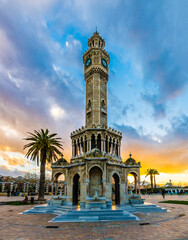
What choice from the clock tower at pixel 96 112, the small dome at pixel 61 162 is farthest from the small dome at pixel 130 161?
the small dome at pixel 61 162

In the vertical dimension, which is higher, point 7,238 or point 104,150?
point 104,150

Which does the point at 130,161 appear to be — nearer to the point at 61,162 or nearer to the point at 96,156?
the point at 96,156

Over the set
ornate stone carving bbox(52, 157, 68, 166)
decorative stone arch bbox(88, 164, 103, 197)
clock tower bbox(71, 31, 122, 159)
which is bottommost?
decorative stone arch bbox(88, 164, 103, 197)

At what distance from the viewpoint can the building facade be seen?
2609 centimetres

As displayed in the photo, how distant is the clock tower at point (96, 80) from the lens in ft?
108

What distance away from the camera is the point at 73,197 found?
28.2 m

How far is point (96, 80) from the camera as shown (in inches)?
1368

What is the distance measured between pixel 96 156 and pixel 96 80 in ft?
49.6

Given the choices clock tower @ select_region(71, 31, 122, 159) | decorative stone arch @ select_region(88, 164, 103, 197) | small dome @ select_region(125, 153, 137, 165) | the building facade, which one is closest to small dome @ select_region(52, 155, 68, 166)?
the building facade

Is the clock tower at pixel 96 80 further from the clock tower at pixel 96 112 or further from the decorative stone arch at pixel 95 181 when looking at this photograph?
the decorative stone arch at pixel 95 181

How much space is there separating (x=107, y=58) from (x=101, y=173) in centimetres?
2287

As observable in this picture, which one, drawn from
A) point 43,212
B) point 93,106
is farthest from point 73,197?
point 93,106

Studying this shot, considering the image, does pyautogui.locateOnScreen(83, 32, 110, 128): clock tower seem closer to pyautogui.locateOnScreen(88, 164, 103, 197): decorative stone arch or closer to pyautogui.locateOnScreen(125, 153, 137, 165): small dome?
pyautogui.locateOnScreen(125, 153, 137, 165): small dome

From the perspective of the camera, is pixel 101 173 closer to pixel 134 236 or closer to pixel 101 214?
pixel 101 214
